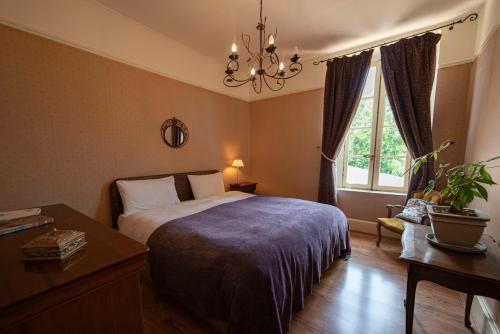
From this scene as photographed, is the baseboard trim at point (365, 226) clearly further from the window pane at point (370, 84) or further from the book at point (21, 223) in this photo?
the book at point (21, 223)

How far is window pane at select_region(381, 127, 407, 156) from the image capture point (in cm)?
304

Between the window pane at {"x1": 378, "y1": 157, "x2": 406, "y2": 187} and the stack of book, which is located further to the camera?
the window pane at {"x1": 378, "y1": 157, "x2": 406, "y2": 187}

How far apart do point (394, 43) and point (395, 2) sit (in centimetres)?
70

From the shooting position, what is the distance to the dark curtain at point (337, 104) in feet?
10.2

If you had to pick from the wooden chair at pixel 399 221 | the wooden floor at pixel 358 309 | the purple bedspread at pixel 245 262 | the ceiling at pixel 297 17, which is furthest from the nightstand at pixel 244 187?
the ceiling at pixel 297 17

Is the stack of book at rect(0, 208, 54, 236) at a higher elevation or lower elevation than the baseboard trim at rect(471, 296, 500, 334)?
higher

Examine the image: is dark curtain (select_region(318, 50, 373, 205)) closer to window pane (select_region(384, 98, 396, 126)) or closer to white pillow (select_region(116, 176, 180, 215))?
window pane (select_region(384, 98, 396, 126))

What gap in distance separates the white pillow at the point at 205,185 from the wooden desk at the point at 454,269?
2.59m

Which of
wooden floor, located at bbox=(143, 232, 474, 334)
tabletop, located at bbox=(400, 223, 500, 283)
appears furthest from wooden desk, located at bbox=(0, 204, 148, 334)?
tabletop, located at bbox=(400, 223, 500, 283)

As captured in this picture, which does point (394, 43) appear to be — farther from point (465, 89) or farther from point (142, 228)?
point (142, 228)

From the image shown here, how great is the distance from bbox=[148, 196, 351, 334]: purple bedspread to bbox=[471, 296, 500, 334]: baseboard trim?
108cm

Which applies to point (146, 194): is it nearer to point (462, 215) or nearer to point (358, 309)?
point (358, 309)

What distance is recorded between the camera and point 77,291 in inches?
27.7

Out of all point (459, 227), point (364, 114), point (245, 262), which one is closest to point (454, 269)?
point (459, 227)
